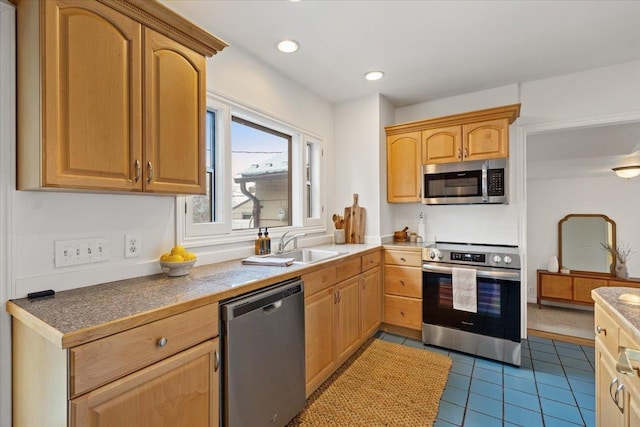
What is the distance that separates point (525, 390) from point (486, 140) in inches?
81.2

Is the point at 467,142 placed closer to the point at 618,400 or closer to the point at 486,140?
the point at 486,140

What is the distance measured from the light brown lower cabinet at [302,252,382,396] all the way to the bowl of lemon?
68 centimetres

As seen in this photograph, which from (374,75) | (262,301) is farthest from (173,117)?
(374,75)

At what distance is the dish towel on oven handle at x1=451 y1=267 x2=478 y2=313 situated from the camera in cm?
254

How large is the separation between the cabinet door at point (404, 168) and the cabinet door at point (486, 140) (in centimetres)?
47

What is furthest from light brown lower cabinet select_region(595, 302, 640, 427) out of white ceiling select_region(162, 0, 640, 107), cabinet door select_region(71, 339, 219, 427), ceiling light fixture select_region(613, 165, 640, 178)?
ceiling light fixture select_region(613, 165, 640, 178)

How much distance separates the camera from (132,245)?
5.31 ft

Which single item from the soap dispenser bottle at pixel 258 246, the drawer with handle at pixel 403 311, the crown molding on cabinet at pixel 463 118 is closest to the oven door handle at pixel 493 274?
the drawer with handle at pixel 403 311

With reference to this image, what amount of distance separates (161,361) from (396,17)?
7.37 ft

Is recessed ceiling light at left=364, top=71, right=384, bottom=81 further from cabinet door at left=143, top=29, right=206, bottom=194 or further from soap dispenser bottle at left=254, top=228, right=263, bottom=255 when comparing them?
soap dispenser bottle at left=254, top=228, right=263, bottom=255

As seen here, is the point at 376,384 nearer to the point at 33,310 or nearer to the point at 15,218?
the point at 33,310

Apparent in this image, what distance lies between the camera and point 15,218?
1.24 m

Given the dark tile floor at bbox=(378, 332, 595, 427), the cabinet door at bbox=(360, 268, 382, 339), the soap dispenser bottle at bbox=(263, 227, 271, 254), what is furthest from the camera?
the cabinet door at bbox=(360, 268, 382, 339)

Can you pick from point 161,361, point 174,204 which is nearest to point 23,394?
point 161,361
